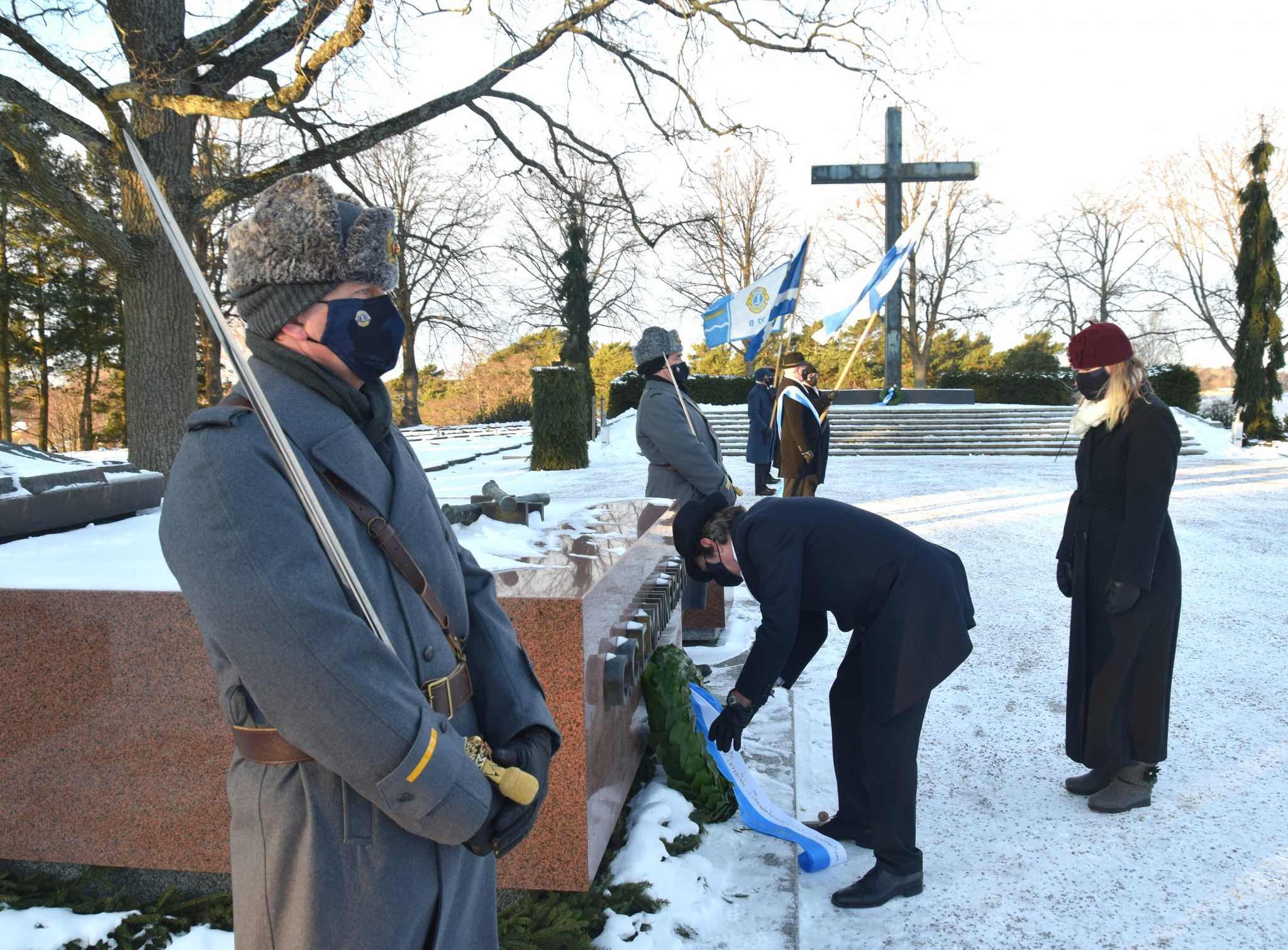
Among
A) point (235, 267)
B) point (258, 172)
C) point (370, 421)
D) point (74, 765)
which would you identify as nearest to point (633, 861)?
point (74, 765)

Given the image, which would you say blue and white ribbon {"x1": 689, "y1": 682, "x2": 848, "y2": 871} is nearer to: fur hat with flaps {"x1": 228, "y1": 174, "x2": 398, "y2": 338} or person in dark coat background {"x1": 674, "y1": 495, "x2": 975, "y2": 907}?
person in dark coat background {"x1": 674, "y1": 495, "x2": 975, "y2": 907}

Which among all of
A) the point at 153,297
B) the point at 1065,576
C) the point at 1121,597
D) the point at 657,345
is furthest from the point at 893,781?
the point at 153,297

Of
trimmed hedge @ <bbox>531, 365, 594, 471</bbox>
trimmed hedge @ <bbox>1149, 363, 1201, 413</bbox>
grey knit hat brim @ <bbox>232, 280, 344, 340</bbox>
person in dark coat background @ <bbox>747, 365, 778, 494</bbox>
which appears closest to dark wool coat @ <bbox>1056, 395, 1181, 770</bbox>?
grey knit hat brim @ <bbox>232, 280, 344, 340</bbox>

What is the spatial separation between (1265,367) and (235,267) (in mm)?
26270

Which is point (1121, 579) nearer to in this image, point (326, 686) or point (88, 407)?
point (326, 686)

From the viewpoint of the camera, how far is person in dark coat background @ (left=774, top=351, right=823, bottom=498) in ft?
31.8

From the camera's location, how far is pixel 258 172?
8031mm

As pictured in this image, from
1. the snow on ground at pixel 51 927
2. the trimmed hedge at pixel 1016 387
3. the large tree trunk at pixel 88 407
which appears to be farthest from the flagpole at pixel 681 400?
the trimmed hedge at pixel 1016 387

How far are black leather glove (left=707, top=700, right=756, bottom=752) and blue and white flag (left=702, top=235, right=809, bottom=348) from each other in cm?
726

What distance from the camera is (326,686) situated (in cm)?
129

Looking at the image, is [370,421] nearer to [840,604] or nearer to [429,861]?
[429,861]

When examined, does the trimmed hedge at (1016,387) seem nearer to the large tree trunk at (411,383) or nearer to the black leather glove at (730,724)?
the large tree trunk at (411,383)

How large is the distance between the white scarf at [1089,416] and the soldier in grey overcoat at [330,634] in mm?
2941

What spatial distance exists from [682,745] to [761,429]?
30.0ft
